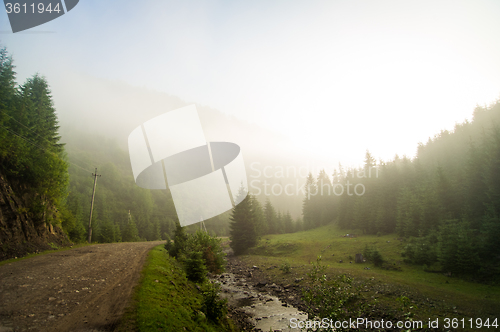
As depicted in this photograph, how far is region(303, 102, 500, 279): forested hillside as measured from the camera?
19188mm

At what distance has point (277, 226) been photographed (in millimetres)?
71812

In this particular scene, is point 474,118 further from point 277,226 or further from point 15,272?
point 15,272

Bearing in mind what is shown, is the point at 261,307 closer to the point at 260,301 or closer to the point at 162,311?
the point at 260,301

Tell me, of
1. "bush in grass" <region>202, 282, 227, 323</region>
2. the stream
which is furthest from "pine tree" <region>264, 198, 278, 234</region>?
"bush in grass" <region>202, 282, 227, 323</region>

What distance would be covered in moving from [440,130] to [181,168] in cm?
10431

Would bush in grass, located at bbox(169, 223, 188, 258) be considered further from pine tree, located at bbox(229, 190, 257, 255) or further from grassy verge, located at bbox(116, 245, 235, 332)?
pine tree, located at bbox(229, 190, 257, 255)

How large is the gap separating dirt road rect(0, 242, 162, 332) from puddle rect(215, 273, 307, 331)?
21.2 feet

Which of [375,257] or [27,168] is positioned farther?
[375,257]

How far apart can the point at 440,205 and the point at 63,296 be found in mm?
42592

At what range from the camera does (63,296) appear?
7410 mm

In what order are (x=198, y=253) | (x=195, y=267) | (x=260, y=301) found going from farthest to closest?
1. (x=260, y=301)
2. (x=195, y=267)
3. (x=198, y=253)

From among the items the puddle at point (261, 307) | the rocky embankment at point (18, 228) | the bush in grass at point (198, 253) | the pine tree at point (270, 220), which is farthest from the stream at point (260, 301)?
the pine tree at point (270, 220)

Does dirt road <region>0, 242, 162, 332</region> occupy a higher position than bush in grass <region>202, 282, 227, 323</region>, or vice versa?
dirt road <region>0, 242, 162, 332</region>

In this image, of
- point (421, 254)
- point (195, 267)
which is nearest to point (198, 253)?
point (195, 267)
